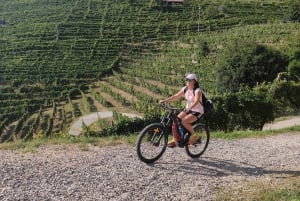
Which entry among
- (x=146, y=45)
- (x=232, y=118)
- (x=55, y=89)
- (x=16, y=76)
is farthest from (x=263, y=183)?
(x=146, y=45)

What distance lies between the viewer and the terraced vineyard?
40.3 meters

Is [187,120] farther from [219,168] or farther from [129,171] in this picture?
[129,171]

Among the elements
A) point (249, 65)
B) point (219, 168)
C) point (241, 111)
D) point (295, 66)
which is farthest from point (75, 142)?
point (295, 66)

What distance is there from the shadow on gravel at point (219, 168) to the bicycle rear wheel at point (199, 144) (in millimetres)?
203

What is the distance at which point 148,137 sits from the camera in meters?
8.17

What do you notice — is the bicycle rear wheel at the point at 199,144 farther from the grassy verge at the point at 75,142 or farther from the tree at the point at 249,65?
the tree at the point at 249,65

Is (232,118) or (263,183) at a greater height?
(263,183)

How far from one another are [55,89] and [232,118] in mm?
30637

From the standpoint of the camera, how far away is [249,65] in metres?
35.4

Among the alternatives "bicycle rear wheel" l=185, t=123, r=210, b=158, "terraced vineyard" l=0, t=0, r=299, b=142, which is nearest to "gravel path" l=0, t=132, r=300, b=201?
"bicycle rear wheel" l=185, t=123, r=210, b=158

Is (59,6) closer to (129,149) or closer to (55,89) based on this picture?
(55,89)

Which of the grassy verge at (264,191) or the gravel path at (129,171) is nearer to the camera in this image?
the grassy verge at (264,191)

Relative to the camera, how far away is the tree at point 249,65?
116ft

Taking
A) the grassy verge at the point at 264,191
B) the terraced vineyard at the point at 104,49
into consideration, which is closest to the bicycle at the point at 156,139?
the grassy verge at the point at 264,191
